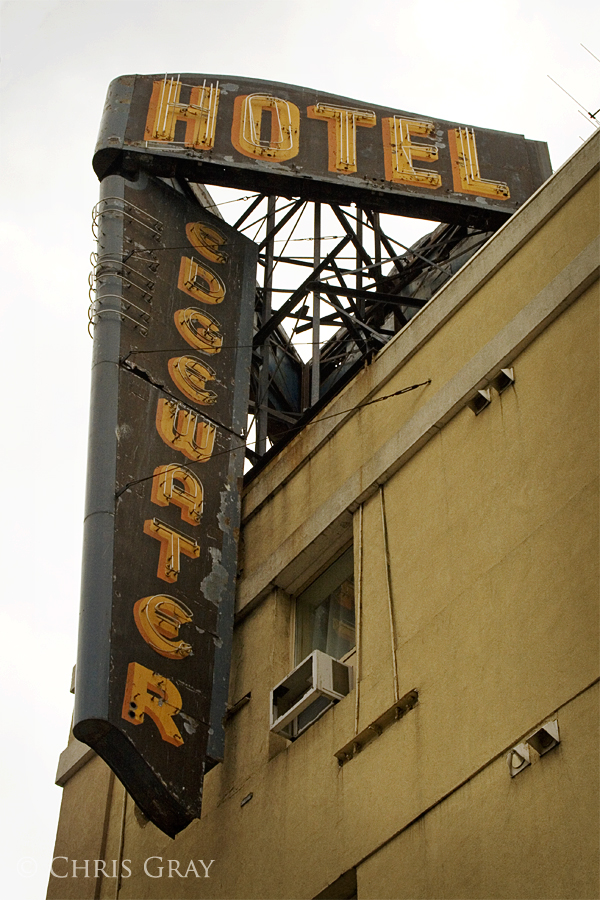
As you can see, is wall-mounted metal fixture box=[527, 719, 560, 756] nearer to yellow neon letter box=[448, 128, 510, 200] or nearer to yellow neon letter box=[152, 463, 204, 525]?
yellow neon letter box=[152, 463, 204, 525]

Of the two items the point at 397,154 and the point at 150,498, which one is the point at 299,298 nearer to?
the point at 397,154

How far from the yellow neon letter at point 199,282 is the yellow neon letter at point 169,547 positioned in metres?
3.55

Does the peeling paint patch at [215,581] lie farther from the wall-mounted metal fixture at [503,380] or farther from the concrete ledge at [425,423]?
the wall-mounted metal fixture at [503,380]

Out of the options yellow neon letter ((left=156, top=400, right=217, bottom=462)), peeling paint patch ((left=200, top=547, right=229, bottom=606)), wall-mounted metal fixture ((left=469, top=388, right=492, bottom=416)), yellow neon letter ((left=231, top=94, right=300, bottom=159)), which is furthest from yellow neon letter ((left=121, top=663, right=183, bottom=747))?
yellow neon letter ((left=231, top=94, right=300, bottom=159))

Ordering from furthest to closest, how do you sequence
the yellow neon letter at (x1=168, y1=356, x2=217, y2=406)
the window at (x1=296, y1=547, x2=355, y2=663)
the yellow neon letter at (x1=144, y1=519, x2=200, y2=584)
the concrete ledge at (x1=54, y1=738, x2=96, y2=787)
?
the concrete ledge at (x1=54, y1=738, x2=96, y2=787) → the yellow neon letter at (x1=168, y1=356, x2=217, y2=406) → the yellow neon letter at (x1=144, y1=519, x2=200, y2=584) → the window at (x1=296, y1=547, x2=355, y2=663)

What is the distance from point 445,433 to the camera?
37.4 ft

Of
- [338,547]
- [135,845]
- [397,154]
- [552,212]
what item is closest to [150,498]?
[338,547]

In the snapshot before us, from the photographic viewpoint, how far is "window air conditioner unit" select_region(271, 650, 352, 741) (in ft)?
35.7

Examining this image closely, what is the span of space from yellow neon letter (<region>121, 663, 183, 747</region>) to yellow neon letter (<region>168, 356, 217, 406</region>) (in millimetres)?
3700

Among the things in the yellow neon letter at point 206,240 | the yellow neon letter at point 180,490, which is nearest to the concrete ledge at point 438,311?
the yellow neon letter at point 180,490

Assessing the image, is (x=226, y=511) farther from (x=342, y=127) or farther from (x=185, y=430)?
(x=342, y=127)

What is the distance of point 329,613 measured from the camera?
40.8 feet

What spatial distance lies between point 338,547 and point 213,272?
172 inches

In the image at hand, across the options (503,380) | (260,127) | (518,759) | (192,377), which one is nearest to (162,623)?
(192,377)
